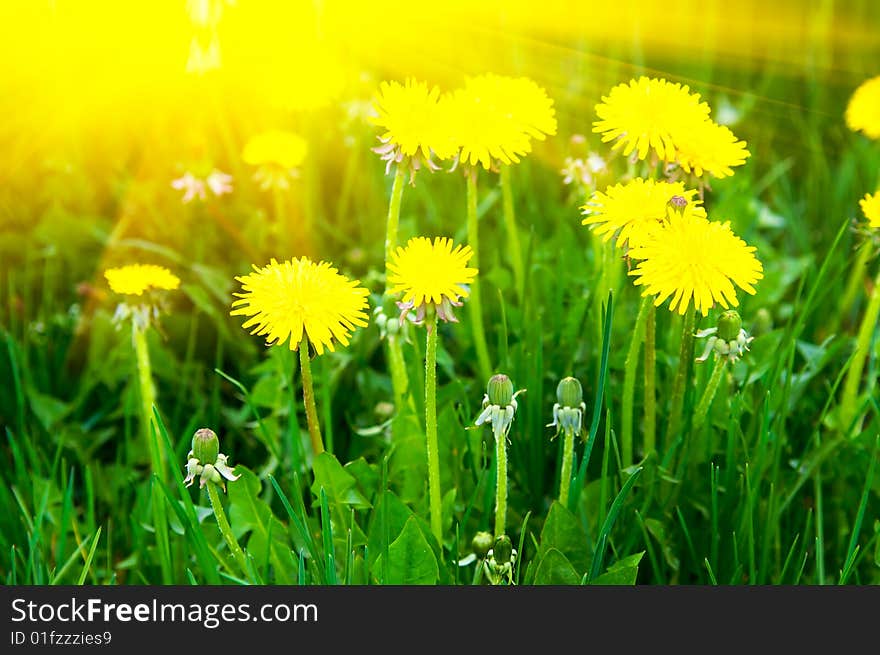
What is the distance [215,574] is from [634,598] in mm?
378

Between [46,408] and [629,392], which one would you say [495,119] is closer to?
[629,392]

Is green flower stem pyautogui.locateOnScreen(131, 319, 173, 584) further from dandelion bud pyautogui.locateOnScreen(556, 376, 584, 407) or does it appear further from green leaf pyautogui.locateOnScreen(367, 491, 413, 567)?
dandelion bud pyautogui.locateOnScreen(556, 376, 584, 407)

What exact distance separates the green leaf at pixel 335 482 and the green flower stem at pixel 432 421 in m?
0.07

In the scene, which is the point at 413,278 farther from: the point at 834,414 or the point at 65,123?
the point at 65,123

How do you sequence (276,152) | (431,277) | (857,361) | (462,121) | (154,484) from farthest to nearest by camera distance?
1. (276,152)
2. (857,361)
3. (154,484)
4. (462,121)
5. (431,277)

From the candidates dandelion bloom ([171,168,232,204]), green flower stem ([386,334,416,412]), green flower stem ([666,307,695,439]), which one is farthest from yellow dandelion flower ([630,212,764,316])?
dandelion bloom ([171,168,232,204])

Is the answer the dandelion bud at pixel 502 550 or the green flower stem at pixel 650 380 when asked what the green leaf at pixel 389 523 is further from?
the green flower stem at pixel 650 380

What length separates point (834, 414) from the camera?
46.2 inches

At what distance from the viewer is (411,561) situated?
0.85 metres

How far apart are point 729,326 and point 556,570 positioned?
0.90 ft

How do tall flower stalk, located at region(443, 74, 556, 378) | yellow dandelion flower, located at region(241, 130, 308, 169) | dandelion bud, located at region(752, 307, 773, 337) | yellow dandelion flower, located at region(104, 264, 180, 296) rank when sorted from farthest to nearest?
yellow dandelion flower, located at region(241, 130, 308, 169), dandelion bud, located at region(752, 307, 773, 337), yellow dandelion flower, located at region(104, 264, 180, 296), tall flower stalk, located at region(443, 74, 556, 378)

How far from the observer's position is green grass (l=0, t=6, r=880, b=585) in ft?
3.12

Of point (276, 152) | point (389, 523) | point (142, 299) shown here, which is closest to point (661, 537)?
point (389, 523)

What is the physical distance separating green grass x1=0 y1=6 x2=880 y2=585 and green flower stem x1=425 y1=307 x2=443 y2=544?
1.0 inches
